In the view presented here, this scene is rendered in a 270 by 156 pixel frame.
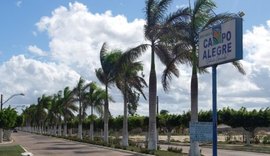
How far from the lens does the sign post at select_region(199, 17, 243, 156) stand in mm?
15052

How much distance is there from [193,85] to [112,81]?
19587 millimetres

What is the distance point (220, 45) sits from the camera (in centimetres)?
1572

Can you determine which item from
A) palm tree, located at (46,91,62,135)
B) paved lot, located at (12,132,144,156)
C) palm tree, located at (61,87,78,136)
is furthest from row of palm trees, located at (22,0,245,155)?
palm tree, located at (46,91,62,135)

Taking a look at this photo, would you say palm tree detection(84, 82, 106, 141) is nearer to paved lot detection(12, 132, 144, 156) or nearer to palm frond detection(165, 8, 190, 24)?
paved lot detection(12, 132, 144, 156)

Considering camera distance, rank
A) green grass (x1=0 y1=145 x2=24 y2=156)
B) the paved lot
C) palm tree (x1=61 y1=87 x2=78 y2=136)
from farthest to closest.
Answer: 1. palm tree (x1=61 y1=87 x2=78 y2=136)
2. the paved lot
3. green grass (x1=0 y1=145 x2=24 y2=156)

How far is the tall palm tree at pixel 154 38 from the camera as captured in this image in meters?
31.3

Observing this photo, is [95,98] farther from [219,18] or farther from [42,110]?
[42,110]

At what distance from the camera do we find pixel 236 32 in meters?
15.0

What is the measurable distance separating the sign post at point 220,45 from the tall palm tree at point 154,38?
43.7 ft

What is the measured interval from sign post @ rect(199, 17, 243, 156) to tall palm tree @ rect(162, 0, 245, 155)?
10.7m

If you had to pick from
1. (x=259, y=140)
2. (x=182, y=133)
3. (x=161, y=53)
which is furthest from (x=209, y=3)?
(x=182, y=133)

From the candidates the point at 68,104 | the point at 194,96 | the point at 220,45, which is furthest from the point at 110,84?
the point at 220,45

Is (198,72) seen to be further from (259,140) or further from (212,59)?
(259,140)

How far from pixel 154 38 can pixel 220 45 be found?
684 inches
